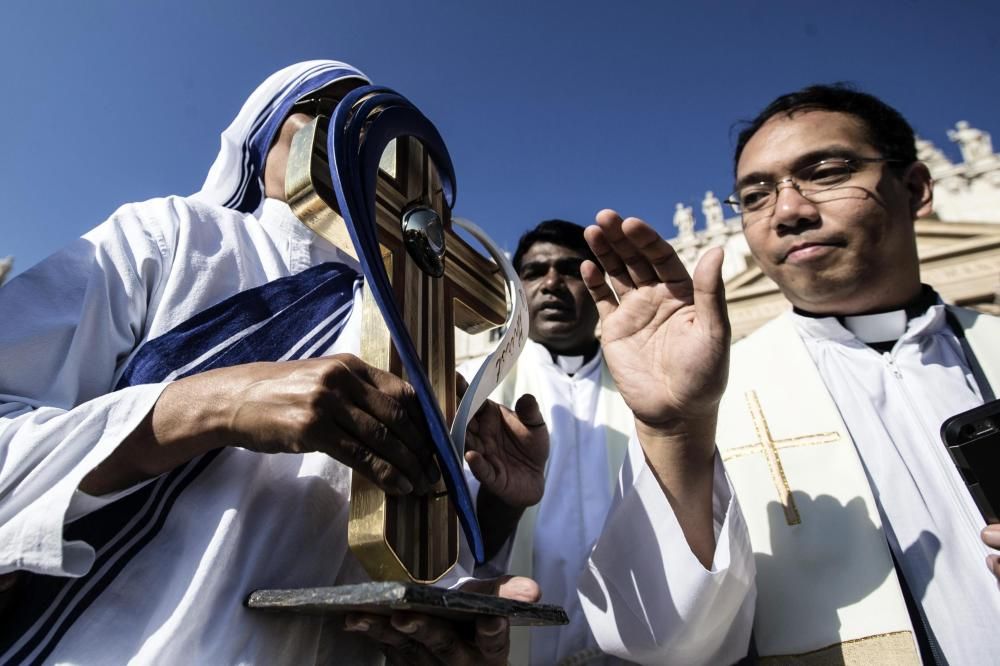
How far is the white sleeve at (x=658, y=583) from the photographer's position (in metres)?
1.47

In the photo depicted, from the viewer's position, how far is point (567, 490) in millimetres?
2711

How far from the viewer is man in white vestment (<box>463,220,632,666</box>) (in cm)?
220

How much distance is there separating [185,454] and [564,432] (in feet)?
7.48

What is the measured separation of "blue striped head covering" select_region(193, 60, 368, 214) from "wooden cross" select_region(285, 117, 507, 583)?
1.46 ft

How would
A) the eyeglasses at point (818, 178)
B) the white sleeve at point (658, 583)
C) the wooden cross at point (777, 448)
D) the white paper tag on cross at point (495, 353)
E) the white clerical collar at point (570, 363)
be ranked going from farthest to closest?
the white clerical collar at point (570, 363) < the eyeglasses at point (818, 178) < the wooden cross at point (777, 448) < the white sleeve at point (658, 583) < the white paper tag on cross at point (495, 353)

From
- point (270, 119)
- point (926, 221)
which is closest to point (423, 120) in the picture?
point (270, 119)

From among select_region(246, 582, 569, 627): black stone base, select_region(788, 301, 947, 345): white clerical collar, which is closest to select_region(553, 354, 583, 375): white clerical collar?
select_region(788, 301, 947, 345): white clerical collar

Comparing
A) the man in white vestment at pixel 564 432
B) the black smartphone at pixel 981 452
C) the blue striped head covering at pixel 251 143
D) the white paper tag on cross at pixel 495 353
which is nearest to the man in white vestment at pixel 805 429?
the black smartphone at pixel 981 452

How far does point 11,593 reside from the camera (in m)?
0.92

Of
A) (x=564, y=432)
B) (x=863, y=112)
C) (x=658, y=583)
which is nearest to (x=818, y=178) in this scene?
(x=863, y=112)

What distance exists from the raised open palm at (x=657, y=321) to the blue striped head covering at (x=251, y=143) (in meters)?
0.81

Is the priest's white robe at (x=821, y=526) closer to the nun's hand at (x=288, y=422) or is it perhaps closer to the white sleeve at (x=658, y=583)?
the white sleeve at (x=658, y=583)

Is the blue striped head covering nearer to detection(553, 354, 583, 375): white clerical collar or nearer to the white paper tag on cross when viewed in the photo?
the white paper tag on cross

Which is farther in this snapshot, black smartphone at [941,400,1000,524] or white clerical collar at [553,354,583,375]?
white clerical collar at [553,354,583,375]
